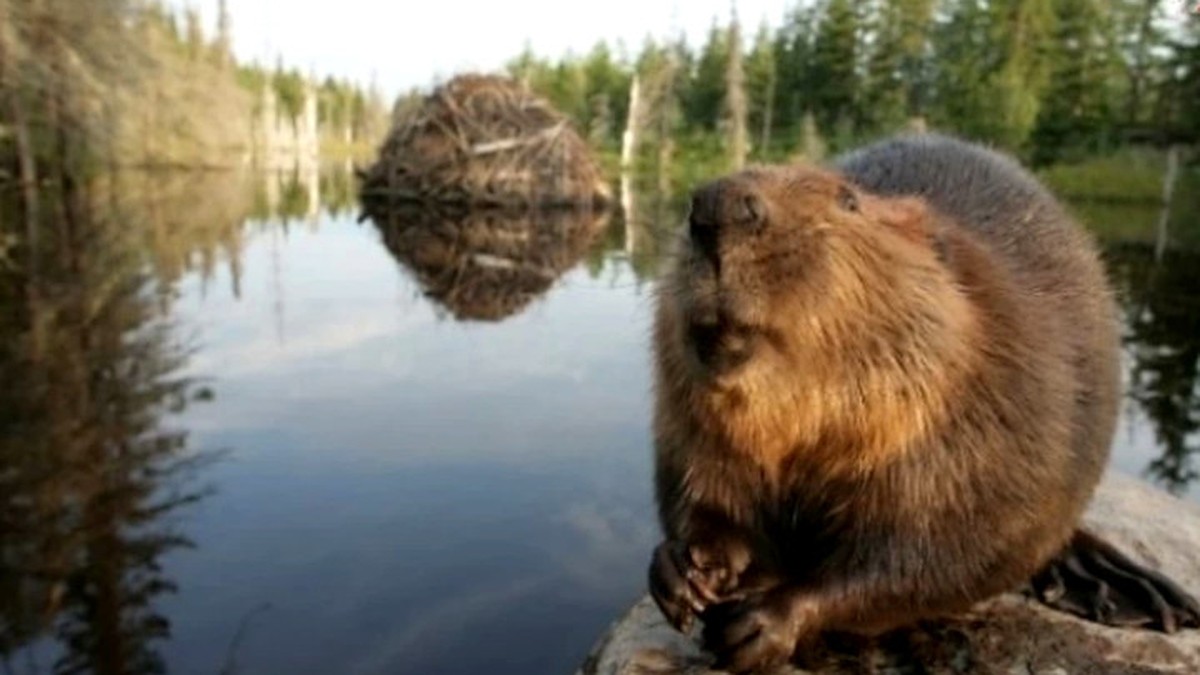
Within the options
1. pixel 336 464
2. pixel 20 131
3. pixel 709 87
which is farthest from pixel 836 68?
pixel 336 464

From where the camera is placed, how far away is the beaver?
1765 mm

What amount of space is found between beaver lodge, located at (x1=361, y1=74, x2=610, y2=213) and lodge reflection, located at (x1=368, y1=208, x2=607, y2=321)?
1023 millimetres

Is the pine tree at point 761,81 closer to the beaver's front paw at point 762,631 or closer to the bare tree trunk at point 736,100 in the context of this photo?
the bare tree trunk at point 736,100

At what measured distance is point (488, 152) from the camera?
952 inches

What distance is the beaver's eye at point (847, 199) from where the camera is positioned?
1.89 metres

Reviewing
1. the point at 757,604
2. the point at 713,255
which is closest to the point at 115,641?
the point at 757,604

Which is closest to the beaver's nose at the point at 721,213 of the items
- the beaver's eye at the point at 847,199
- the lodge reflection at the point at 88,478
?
the beaver's eye at the point at 847,199

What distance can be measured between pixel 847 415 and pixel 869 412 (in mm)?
43

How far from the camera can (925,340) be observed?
6.41ft

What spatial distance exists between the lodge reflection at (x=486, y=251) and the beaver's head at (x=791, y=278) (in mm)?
8466

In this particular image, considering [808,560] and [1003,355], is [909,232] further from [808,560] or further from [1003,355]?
[808,560]

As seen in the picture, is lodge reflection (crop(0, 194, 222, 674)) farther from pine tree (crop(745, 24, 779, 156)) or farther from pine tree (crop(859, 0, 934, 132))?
pine tree (crop(745, 24, 779, 156))

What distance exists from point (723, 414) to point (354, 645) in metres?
2.72

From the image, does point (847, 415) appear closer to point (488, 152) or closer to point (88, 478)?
point (88, 478)
